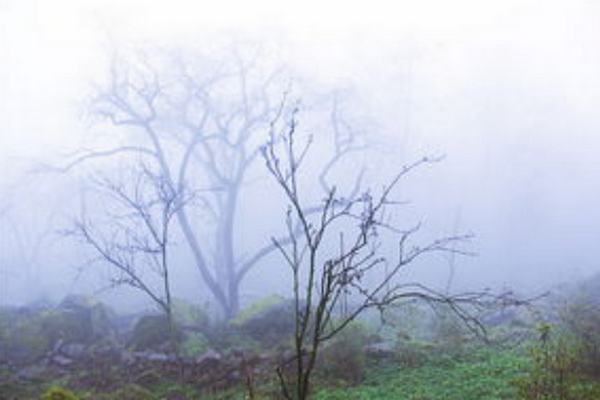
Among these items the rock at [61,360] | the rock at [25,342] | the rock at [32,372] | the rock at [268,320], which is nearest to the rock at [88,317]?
the rock at [25,342]

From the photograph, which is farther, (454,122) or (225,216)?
(454,122)

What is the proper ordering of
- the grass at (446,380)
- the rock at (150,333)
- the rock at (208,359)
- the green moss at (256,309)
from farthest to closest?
the green moss at (256,309)
the rock at (150,333)
the rock at (208,359)
the grass at (446,380)

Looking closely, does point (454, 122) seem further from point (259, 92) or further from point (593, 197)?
point (259, 92)

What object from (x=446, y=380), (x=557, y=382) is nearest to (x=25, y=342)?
(x=446, y=380)

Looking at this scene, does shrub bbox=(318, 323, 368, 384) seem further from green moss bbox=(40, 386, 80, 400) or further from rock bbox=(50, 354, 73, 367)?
rock bbox=(50, 354, 73, 367)

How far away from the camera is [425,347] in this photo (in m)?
14.4

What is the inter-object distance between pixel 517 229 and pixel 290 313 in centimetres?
6842

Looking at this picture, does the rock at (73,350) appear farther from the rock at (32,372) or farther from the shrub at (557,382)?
the shrub at (557,382)

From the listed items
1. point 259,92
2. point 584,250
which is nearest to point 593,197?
point 584,250

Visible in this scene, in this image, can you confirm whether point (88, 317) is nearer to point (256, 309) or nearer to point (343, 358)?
point (256, 309)

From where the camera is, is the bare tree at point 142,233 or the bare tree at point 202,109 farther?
the bare tree at point 202,109

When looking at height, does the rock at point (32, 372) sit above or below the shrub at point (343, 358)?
below

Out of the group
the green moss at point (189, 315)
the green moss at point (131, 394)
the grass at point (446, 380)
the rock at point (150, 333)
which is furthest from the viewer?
the green moss at point (189, 315)

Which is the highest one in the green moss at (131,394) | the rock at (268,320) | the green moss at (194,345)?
the rock at (268,320)
